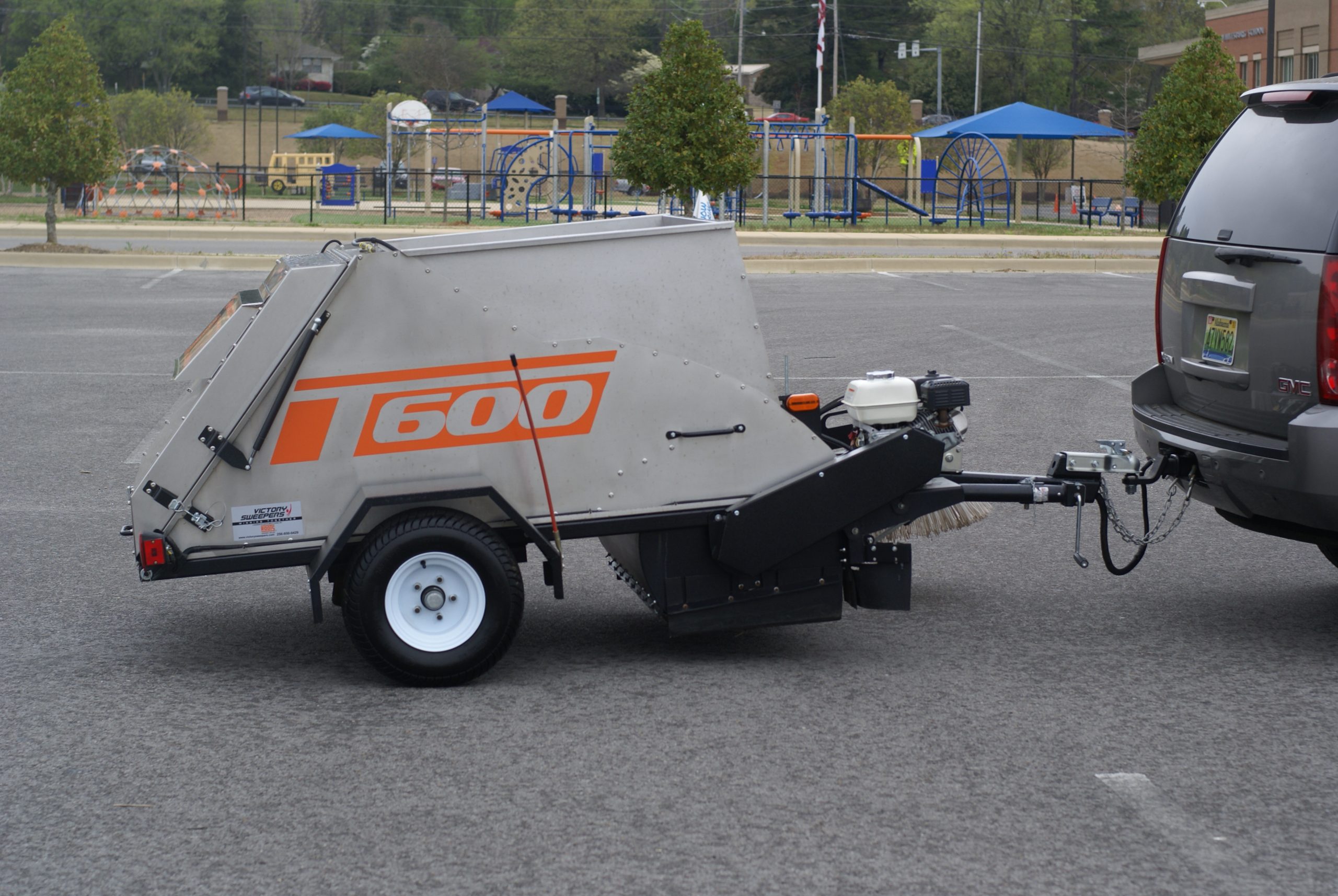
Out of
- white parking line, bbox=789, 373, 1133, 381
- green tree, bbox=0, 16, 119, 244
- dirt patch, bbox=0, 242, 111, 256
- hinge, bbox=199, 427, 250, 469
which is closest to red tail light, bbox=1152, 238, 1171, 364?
hinge, bbox=199, 427, 250, 469

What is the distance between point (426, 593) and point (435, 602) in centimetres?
5

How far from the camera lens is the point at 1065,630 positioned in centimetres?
586

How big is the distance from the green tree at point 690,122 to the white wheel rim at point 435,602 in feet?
74.3

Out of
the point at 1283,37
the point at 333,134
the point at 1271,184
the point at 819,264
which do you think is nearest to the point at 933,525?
the point at 1271,184

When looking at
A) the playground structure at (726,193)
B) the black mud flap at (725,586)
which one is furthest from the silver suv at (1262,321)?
the playground structure at (726,193)

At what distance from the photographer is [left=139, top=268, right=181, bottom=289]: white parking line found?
817 inches

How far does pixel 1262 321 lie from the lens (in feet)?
17.6

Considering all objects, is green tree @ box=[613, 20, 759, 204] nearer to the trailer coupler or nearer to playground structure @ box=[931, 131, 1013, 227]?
playground structure @ box=[931, 131, 1013, 227]

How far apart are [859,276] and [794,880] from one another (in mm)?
20803

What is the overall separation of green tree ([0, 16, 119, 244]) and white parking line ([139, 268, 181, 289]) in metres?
3.72

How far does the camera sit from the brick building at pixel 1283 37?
43.9m

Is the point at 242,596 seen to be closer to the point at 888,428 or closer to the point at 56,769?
the point at 56,769

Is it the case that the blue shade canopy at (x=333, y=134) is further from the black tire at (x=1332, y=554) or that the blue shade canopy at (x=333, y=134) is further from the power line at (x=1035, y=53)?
the black tire at (x=1332, y=554)

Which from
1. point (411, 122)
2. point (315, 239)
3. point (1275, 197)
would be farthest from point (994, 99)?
point (1275, 197)
